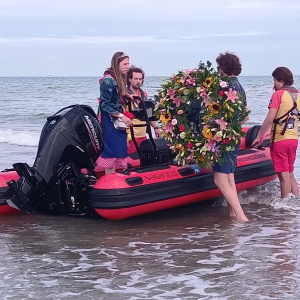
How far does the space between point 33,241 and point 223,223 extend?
1.63 m

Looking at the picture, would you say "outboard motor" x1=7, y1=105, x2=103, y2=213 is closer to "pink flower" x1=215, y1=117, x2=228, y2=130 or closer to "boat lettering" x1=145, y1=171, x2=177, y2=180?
"boat lettering" x1=145, y1=171, x2=177, y2=180

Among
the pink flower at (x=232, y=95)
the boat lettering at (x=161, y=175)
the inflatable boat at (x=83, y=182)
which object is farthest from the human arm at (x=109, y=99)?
the pink flower at (x=232, y=95)

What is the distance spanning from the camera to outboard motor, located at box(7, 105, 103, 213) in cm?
518

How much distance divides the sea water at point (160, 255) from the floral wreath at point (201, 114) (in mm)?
652

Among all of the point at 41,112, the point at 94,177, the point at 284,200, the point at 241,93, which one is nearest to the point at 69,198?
the point at 94,177

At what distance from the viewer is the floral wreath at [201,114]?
16.9ft

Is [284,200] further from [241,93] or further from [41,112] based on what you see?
[41,112]

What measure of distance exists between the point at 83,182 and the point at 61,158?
0.28m

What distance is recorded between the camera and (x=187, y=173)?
5.65 meters

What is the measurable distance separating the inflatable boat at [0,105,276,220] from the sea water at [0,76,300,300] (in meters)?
0.18

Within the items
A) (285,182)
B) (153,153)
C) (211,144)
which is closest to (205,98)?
(211,144)

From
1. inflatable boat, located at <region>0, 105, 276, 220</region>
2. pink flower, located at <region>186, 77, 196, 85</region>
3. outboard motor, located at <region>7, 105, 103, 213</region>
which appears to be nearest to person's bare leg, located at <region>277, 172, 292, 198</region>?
inflatable boat, located at <region>0, 105, 276, 220</region>

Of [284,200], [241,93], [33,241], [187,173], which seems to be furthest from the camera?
[284,200]

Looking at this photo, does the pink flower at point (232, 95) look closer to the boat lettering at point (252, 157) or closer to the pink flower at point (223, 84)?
the pink flower at point (223, 84)
